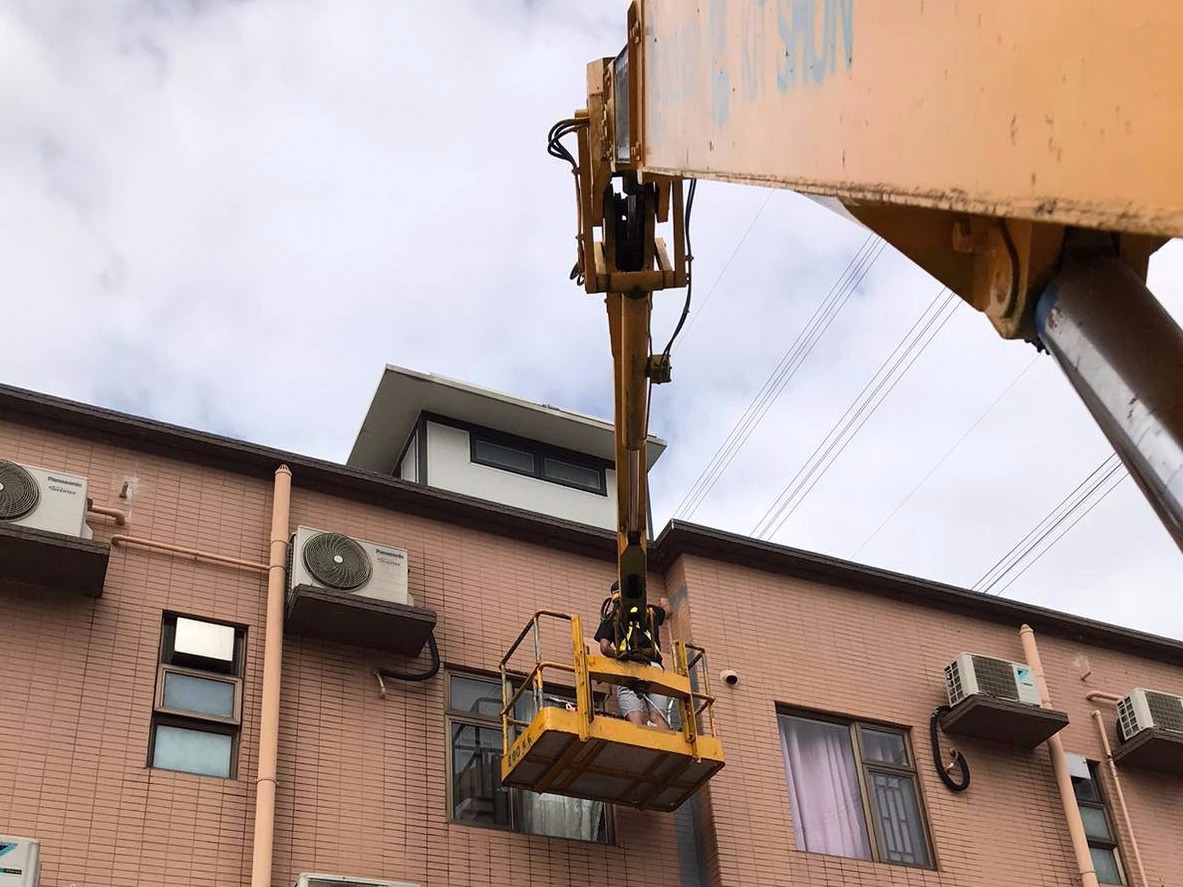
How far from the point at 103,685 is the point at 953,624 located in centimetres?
1000

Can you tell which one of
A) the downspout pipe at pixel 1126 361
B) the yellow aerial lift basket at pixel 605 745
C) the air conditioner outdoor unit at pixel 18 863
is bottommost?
the downspout pipe at pixel 1126 361

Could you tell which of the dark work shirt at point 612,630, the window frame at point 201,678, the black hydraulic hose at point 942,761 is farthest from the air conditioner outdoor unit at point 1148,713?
the window frame at point 201,678

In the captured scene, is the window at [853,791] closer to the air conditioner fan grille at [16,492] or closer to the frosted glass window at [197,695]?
the frosted glass window at [197,695]

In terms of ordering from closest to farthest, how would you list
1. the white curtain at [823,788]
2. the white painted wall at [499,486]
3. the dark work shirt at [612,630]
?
the dark work shirt at [612,630], the white curtain at [823,788], the white painted wall at [499,486]

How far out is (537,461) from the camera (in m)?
18.9

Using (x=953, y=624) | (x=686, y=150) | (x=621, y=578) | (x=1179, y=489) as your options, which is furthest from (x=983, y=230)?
(x=953, y=624)

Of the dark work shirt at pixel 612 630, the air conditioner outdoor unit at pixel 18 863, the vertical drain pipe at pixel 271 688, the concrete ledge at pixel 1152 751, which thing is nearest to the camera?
the air conditioner outdoor unit at pixel 18 863

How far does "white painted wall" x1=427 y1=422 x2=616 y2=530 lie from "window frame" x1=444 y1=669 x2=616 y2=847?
15.8 feet

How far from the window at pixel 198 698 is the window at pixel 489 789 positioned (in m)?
2.08

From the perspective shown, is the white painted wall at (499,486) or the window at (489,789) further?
the white painted wall at (499,486)

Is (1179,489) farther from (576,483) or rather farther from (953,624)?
(576,483)

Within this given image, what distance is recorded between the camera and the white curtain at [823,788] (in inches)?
538

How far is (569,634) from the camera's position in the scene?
13875 millimetres

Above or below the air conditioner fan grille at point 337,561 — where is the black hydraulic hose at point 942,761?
below
